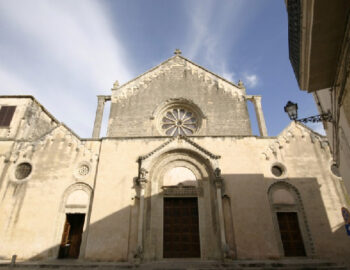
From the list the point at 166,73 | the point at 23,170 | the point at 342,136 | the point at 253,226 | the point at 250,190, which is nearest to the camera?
the point at 342,136

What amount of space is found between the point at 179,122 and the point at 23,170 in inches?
358

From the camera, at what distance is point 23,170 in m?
12.2

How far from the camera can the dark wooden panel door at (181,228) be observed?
33.6ft

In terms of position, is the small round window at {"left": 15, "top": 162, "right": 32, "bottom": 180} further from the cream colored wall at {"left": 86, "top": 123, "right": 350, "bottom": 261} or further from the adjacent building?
the adjacent building

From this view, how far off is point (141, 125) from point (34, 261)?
820 centimetres

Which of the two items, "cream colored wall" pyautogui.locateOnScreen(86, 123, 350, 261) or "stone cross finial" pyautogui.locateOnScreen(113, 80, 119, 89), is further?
"stone cross finial" pyautogui.locateOnScreen(113, 80, 119, 89)

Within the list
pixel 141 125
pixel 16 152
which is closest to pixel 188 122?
pixel 141 125

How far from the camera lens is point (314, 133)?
40.8 feet

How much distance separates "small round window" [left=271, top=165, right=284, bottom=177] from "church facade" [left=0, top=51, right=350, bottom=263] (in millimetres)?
53

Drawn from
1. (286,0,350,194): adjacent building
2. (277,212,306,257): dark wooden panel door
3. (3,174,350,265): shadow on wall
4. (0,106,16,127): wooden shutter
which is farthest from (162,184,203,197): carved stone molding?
(0,106,16,127): wooden shutter

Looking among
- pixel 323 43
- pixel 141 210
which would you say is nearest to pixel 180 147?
pixel 141 210

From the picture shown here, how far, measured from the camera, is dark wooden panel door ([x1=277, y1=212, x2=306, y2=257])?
10.3m

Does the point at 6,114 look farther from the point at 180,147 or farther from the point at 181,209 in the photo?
the point at 181,209

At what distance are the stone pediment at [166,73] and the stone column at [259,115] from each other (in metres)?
0.94
